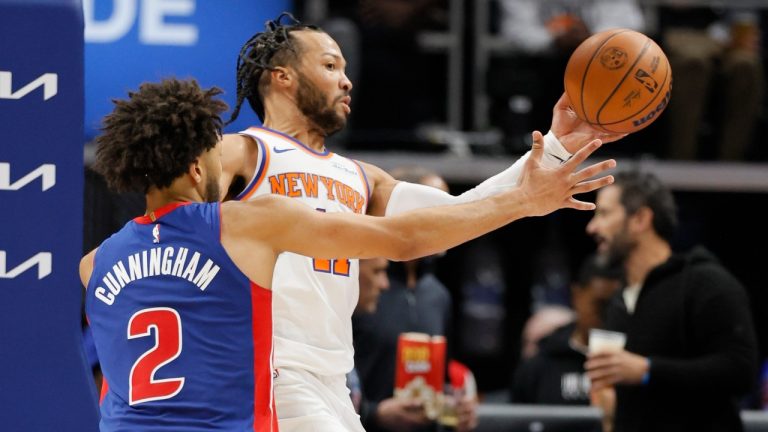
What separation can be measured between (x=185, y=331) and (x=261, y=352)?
0.24 metres

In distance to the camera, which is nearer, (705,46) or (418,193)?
(418,193)

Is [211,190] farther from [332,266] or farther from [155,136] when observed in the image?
[332,266]

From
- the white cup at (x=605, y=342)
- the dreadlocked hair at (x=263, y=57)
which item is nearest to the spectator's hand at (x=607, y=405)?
the white cup at (x=605, y=342)

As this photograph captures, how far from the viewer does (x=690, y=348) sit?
245 inches

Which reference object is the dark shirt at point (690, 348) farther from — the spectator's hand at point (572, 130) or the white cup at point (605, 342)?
the spectator's hand at point (572, 130)

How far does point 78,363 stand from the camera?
4.09 metres

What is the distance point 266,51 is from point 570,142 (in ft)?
4.41

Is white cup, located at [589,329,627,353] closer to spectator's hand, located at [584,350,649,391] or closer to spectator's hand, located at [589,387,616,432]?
spectator's hand, located at [584,350,649,391]

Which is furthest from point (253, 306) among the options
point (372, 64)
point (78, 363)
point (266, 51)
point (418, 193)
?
point (372, 64)

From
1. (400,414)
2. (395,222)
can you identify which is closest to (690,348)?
(400,414)

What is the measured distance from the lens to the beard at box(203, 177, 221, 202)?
392cm

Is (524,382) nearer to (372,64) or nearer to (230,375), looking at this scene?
(372,64)

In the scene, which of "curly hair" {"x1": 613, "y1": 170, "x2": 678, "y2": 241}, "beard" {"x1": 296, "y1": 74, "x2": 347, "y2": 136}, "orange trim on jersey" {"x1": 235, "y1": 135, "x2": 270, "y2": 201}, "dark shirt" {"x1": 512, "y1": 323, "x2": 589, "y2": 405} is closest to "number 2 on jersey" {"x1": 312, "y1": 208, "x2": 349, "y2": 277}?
"orange trim on jersey" {"x1": 235, "y1": 135, "x2": 270, "y2": 201}

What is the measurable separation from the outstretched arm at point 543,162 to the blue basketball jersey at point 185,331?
107 centimetres
